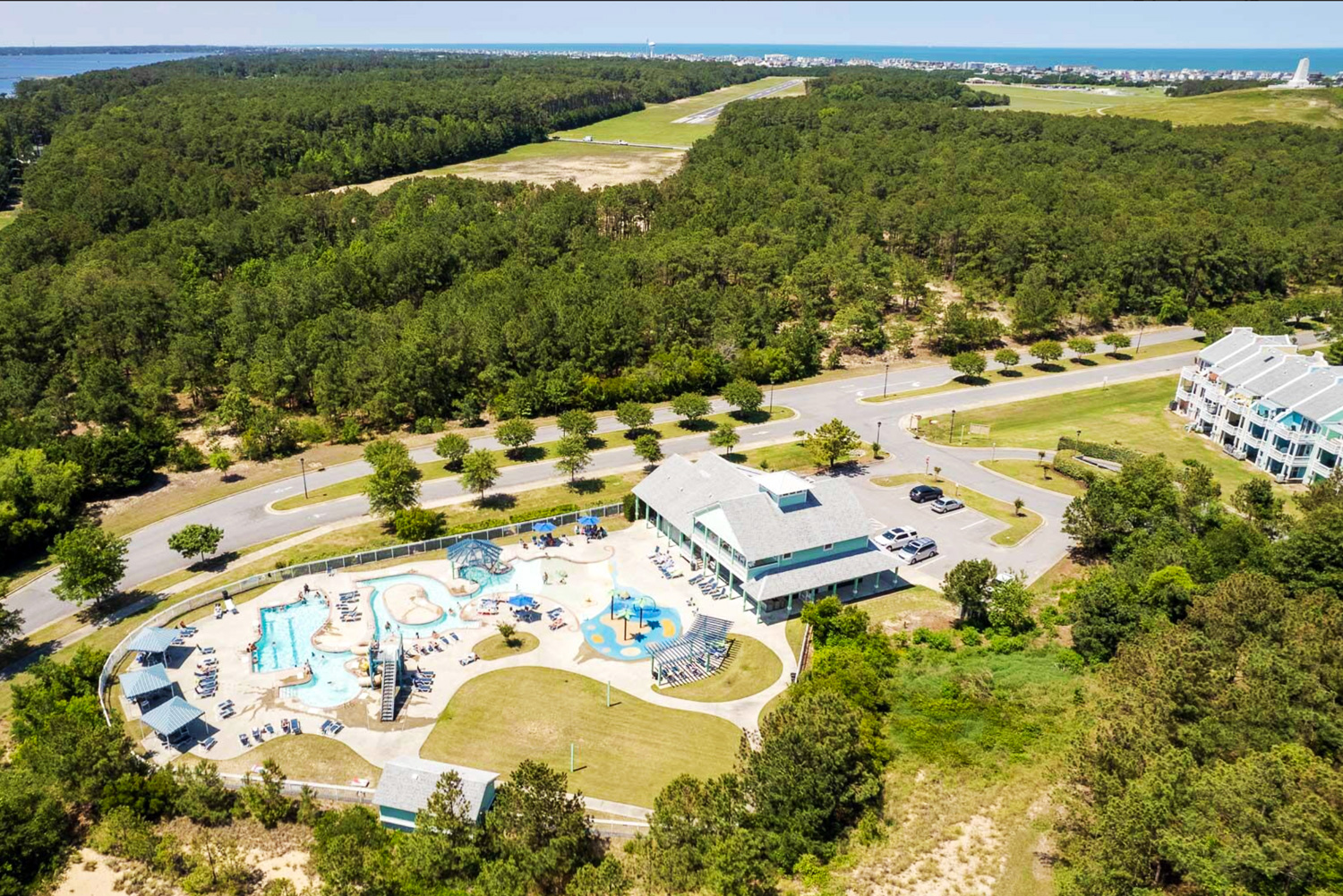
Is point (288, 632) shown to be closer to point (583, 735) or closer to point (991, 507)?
point (583, 735)

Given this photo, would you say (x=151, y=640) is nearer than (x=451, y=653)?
Yes

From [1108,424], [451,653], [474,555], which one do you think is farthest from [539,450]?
[1108,424]

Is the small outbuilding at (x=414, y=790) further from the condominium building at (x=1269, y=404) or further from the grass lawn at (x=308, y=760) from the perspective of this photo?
the condominium building at (x=1269, y=404)

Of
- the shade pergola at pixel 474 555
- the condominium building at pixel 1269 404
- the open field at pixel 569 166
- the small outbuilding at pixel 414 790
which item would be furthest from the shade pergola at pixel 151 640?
the open field at pixel 569 166

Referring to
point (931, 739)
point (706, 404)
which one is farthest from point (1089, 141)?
point (931, 739)

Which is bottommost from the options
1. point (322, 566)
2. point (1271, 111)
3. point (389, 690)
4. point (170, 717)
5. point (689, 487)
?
point (322, 566)

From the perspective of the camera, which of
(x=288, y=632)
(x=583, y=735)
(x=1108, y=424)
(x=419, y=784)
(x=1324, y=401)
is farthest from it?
(x=1108, y=424)

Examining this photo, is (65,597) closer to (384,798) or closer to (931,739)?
(384,798)

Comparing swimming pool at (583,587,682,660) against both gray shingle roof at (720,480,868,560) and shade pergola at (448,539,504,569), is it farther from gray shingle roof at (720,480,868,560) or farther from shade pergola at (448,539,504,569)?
shade pergola at (448,539,504,569)
